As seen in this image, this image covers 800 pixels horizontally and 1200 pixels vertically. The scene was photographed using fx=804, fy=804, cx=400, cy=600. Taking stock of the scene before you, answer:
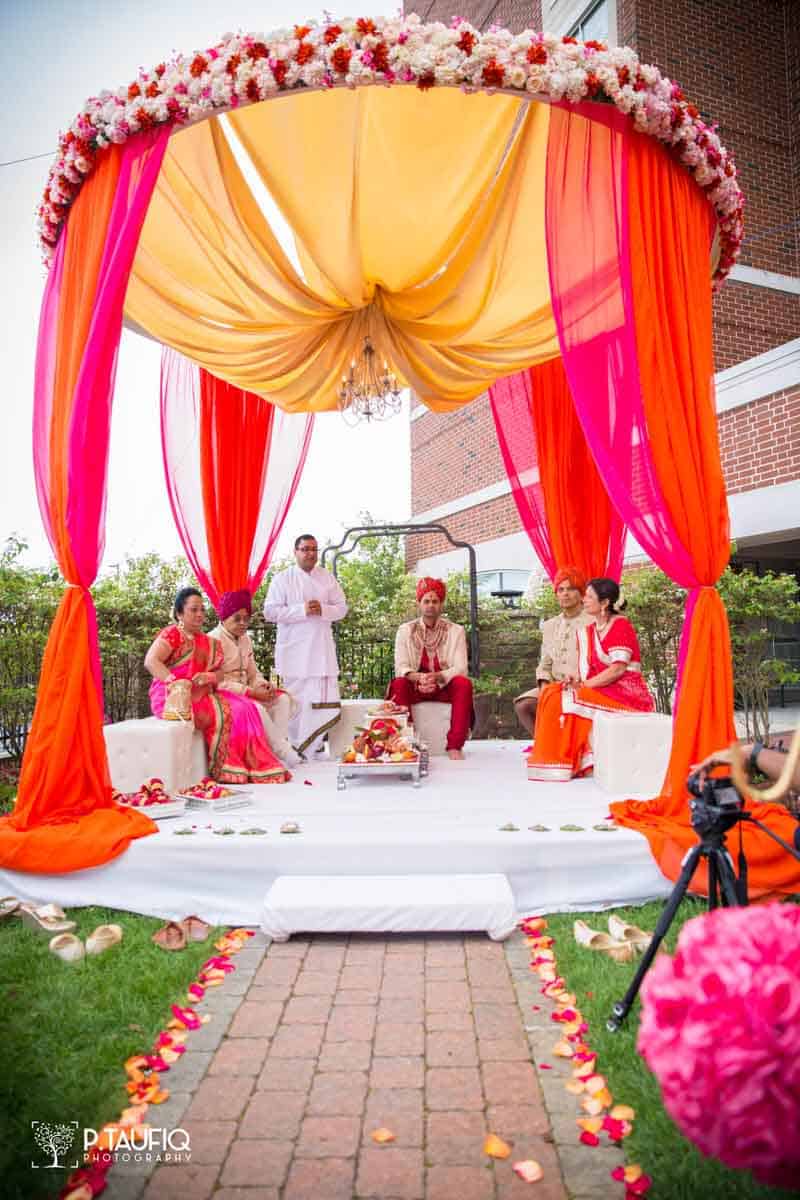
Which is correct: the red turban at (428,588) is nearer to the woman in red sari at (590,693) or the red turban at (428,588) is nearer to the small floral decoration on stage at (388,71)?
the woman in red sari at (590,693)

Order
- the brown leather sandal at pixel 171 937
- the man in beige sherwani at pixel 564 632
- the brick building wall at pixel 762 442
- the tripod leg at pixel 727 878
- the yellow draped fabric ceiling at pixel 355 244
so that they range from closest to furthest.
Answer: the tripod leg at pixel 727 878 < the brown leather sandal at pixel 171 937 < the yellow draped fabric ceiling at pixel 355 244 < the man in beige sherwani at pixel 564 632 < the brick building wall at pixel 762 442

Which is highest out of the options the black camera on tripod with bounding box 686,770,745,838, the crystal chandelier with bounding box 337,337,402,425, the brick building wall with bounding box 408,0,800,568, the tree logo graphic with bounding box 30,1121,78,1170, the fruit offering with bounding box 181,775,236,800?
the brick building wall with bounding box 408,0,800,568

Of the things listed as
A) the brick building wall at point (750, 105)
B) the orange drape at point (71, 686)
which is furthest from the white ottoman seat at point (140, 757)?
the brick building wall at point (750, 105)

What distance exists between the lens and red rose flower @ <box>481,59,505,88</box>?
329 cm

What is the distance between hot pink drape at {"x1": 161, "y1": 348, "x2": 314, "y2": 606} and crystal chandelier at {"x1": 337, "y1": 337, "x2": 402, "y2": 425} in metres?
0.72

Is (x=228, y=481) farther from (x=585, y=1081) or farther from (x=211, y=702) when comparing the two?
(x=585, y=1081)

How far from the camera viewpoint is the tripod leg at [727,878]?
202 centimetres

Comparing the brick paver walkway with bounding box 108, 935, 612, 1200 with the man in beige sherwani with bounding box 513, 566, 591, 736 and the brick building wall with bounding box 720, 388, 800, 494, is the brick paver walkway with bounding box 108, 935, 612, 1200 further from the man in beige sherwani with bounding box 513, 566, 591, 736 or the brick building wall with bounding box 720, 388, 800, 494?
the brick building wall with bounding box 720, 388, 800, 494

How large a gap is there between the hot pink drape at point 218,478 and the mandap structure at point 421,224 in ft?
4.95

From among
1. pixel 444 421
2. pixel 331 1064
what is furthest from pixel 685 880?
pixel 444 421

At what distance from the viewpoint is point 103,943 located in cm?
301

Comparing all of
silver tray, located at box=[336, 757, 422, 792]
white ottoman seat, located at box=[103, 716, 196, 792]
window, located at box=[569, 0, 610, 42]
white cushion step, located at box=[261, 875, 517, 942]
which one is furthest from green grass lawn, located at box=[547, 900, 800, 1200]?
window, located at box=[569, 0, 610, 42]

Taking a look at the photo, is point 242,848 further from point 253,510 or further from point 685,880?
point 253,510

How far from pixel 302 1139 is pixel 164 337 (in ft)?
15.2
